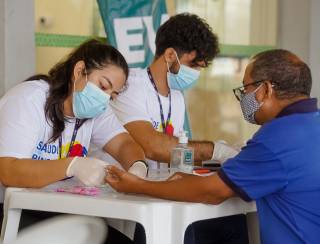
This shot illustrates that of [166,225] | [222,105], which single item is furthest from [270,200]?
[222,105]

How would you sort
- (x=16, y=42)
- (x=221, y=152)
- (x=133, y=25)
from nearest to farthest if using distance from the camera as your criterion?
(x=221, y=152) < (x=16, y=42) < (x=133, y=25)

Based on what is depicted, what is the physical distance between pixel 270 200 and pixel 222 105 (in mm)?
2728

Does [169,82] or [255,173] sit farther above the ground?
[169,82]

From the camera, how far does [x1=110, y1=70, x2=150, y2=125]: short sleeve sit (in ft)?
8.02

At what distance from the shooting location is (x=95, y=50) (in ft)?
6.63

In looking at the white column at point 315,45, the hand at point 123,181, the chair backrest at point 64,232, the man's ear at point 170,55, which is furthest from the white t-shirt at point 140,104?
the white column at point 315,45

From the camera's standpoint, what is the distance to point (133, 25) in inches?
138

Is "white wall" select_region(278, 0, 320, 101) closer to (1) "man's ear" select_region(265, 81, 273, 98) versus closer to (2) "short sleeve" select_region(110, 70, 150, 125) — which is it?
(2) "short sleeve" select_region(110, 70, 150, 125)

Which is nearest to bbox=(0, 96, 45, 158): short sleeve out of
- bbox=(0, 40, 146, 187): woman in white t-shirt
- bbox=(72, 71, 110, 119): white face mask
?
bbox=(0, 40, 146, 187): woman in white t-shirt

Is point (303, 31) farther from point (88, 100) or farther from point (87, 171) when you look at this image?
point (87, 171)

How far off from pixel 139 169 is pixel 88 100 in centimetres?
30

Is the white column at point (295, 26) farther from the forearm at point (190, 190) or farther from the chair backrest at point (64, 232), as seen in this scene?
the chair backrest at point (64, 232)

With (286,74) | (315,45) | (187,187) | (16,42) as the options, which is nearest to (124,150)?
(187,187)

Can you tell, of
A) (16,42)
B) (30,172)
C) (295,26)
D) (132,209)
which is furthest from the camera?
(295,26)
